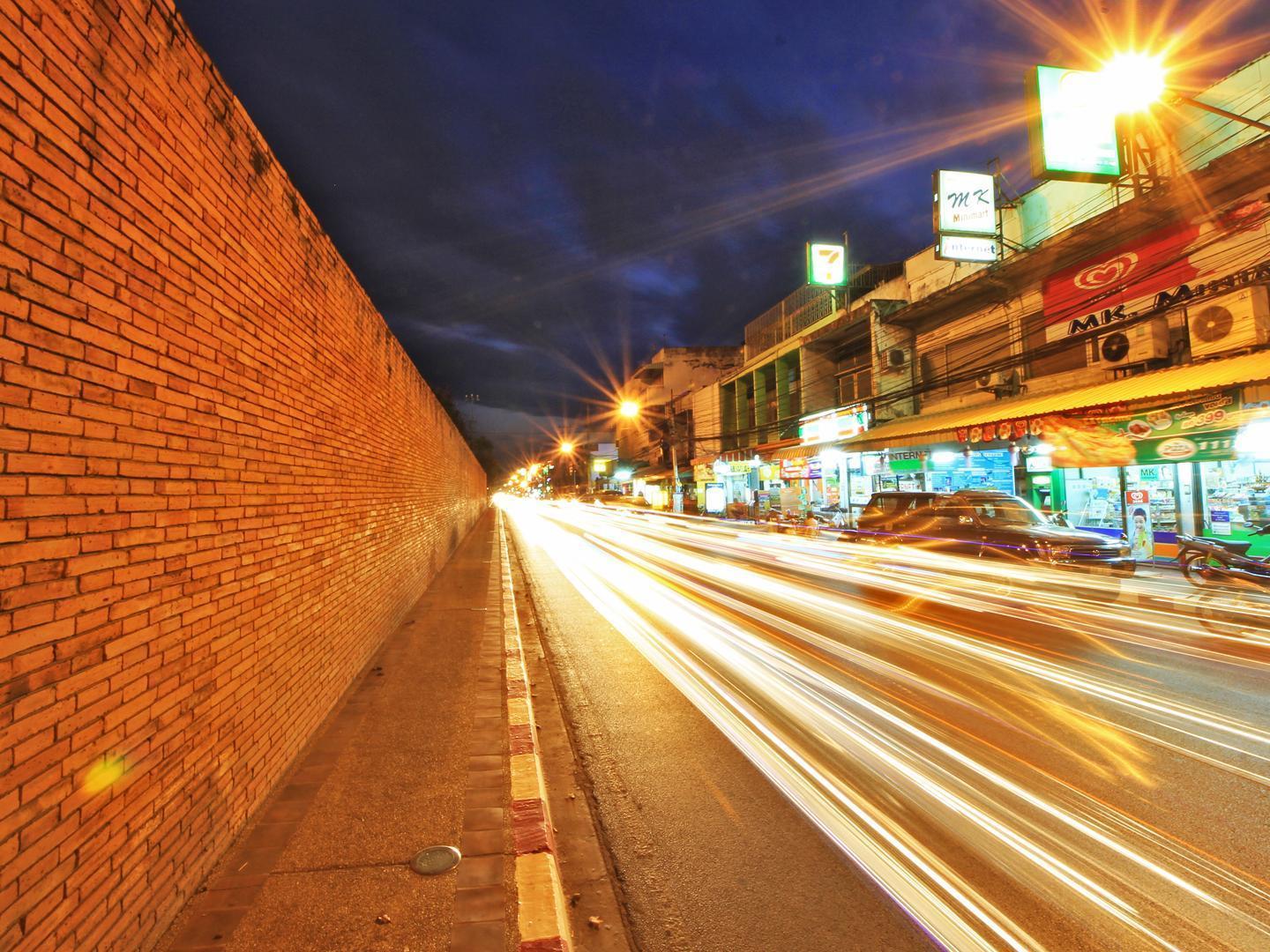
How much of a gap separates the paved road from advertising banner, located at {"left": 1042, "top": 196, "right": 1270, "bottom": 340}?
764 centimetres

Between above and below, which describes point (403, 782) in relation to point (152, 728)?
below

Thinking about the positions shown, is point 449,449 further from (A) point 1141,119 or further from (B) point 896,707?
(A) point 1141,119

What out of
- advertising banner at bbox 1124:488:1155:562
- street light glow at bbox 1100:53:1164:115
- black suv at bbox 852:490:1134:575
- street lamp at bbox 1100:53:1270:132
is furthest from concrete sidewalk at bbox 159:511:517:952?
advertising banner at bbox 1124:488:1155:562

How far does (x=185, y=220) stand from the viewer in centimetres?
318

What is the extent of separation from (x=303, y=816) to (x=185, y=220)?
3.44m

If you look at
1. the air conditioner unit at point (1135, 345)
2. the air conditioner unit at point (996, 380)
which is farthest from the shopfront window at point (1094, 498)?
the air conditioner unit at point (996, 380)

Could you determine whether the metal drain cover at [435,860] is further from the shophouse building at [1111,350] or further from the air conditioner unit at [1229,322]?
the air conditioner unit at [1229,322]

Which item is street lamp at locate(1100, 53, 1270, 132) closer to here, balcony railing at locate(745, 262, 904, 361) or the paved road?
the paved road

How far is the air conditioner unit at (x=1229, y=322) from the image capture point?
494 inches

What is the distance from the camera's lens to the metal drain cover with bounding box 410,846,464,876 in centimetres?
324

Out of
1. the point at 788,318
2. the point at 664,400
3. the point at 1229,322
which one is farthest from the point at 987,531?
the point at 664,400

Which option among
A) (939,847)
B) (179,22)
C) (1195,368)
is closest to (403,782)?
(939,847)

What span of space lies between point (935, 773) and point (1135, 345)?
15.4 m

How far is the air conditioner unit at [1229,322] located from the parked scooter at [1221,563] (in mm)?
3875
